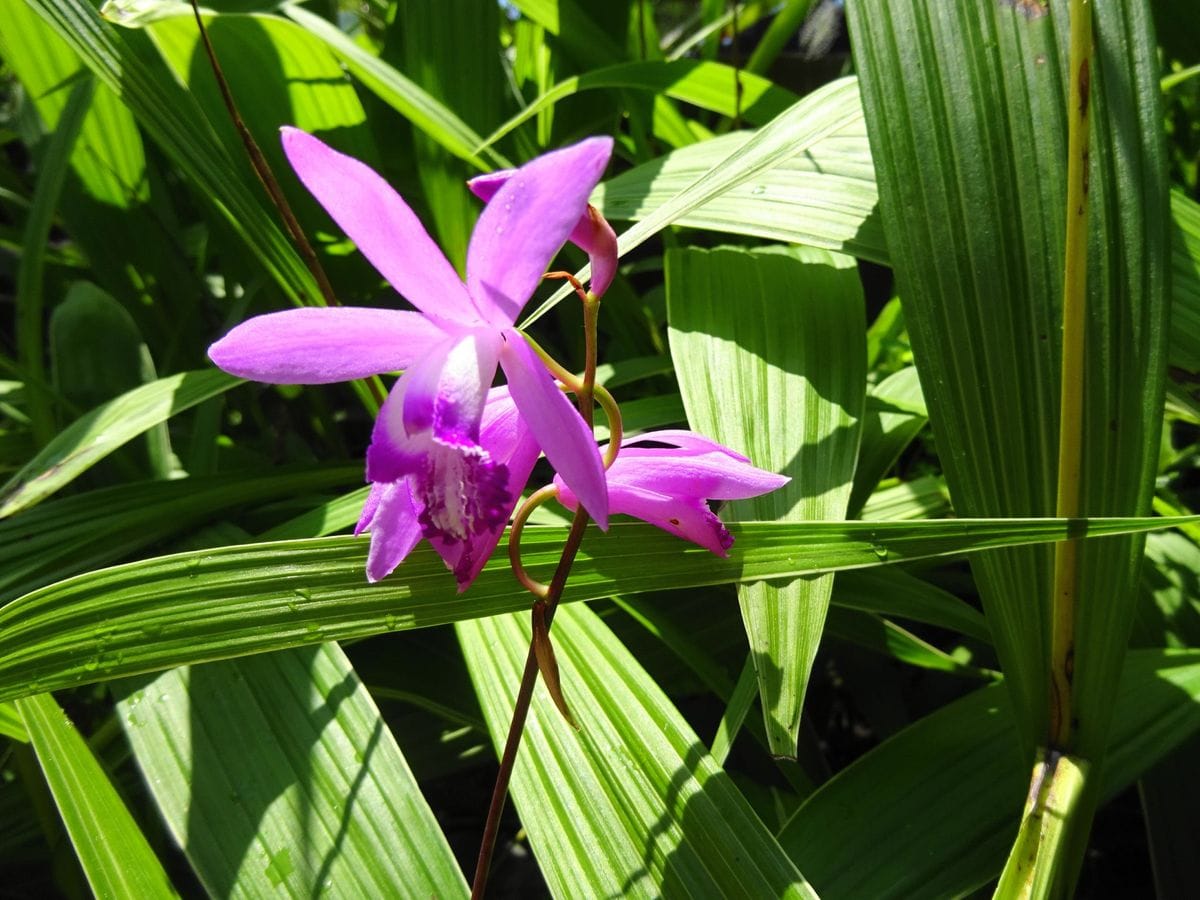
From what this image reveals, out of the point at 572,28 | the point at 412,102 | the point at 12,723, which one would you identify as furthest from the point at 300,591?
the point at 572,28

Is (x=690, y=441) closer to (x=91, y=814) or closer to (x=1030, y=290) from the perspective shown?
(x=1030, y=290)

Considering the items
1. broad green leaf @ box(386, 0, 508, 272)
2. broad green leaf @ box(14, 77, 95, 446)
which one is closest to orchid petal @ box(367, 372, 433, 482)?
broad green leaf @ box(386, 0, 508, 272)

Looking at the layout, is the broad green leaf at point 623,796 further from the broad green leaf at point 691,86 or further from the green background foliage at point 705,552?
the broad green leaf at point 691,86

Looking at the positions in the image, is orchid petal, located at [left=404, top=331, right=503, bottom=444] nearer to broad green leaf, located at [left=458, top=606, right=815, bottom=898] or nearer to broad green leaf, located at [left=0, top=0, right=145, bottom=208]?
broad green leaf, located at [left=458, top=606, right=815, bottom=898]

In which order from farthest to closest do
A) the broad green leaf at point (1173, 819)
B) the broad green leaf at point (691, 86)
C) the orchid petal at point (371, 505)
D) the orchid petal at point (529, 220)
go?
1. the broad green leaf at point (691, 86)
2. the broad green leaf at point (1173, 819)
3. the orchid petal at point (371, 505)
4. the orchid petal at point (529, 220)

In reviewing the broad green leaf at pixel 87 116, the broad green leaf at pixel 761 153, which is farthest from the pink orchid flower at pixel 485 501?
the broad green leaf at pixel 87 116

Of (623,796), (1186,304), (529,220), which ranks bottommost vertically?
(623,796)
